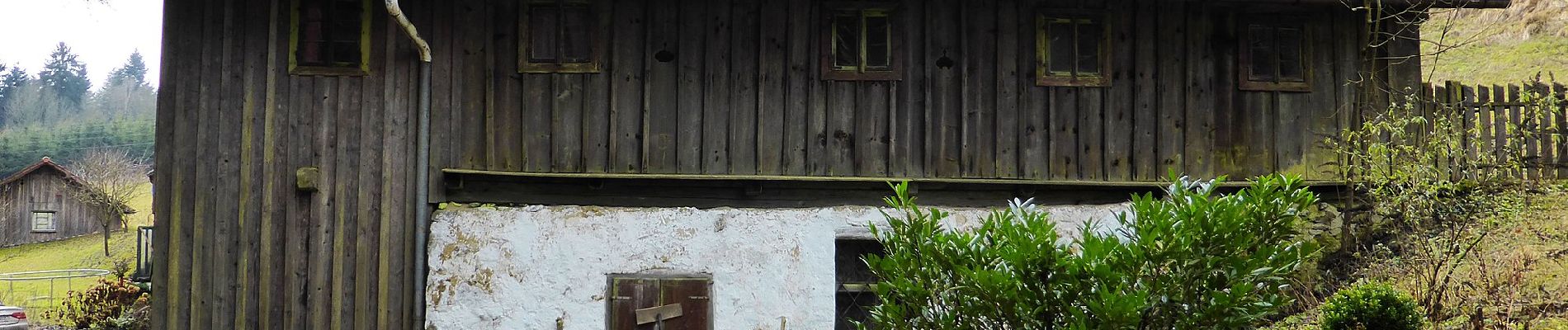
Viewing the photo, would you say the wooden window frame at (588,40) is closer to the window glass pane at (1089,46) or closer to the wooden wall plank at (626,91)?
the wooden wall plank at (626,91)

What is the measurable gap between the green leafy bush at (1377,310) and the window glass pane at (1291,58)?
2568 millimetres

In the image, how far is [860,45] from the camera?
859 centimetres

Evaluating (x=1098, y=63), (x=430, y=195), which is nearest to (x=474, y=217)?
(x=430, y=195)

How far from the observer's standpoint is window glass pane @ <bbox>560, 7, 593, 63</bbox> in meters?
8.52

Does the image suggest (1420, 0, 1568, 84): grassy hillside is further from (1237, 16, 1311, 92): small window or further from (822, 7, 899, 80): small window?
(822, 7, 899, 80): small window

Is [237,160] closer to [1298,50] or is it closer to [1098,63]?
[1098,63]

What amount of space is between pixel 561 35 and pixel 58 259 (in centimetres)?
2908

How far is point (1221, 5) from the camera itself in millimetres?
8867

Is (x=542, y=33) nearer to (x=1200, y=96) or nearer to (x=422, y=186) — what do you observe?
(x=422, y=186)

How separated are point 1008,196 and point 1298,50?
8.89 ft

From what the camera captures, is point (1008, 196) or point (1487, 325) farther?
point (1008, 196)

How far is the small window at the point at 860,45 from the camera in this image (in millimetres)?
8562

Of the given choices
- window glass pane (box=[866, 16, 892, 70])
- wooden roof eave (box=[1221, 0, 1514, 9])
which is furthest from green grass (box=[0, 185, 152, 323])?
wooden roof eave (box=[1221, 0, 1514, 9])

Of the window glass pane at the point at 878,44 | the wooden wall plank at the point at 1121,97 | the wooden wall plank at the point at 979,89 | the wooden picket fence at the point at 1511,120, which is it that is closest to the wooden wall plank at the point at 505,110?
the window glass pane at the point at 878,44
